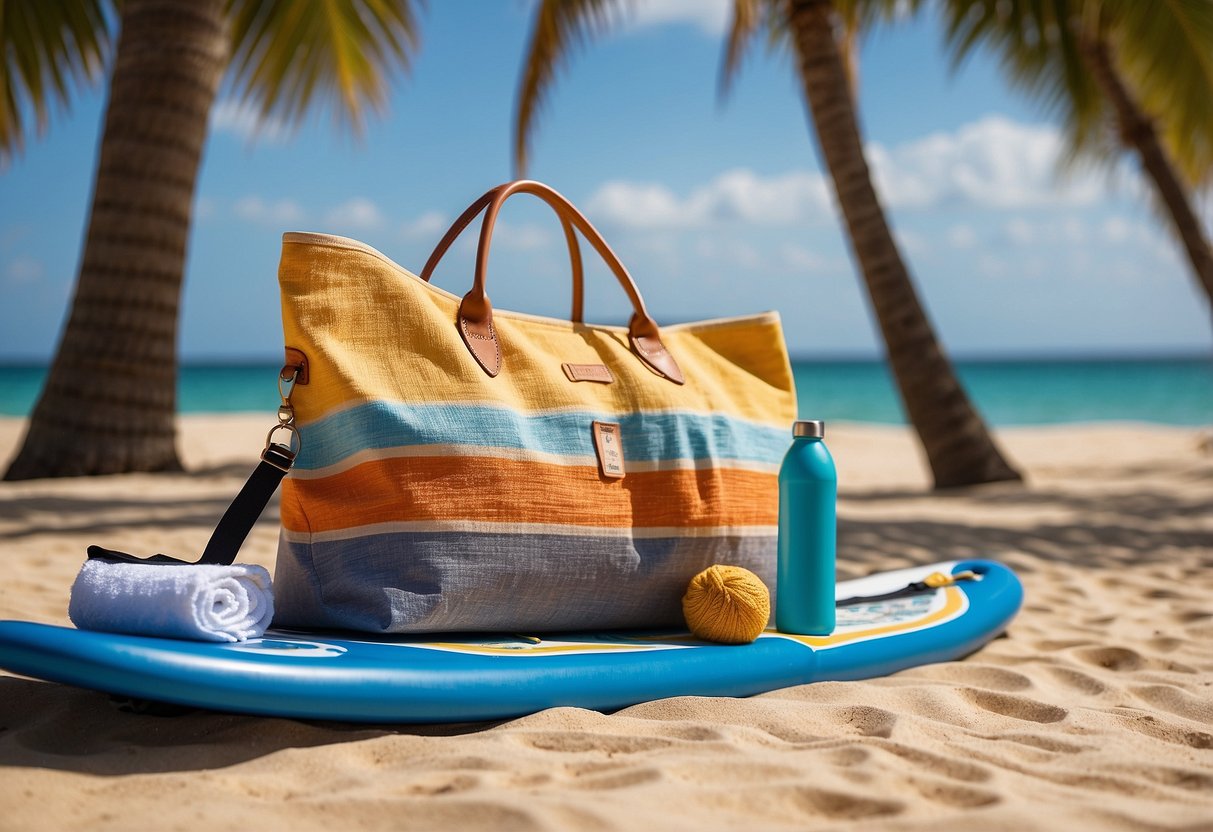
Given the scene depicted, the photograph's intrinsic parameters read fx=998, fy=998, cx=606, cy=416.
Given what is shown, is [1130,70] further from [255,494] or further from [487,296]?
[255,494]

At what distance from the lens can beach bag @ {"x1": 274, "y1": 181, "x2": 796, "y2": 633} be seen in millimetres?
1708

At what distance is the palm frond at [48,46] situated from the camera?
590 cm

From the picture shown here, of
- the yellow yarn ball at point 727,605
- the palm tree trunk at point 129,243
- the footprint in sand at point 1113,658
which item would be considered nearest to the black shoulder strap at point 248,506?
the yellow yarn ball at point 727,605

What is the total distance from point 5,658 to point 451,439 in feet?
2.40

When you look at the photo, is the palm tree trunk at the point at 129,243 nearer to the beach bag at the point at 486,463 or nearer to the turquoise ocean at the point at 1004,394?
the beach bag at the point at 486,463

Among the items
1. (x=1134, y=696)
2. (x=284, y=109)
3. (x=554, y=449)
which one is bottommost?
(x=1134, y=696)

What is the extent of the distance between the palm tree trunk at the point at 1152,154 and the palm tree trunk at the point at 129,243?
644 centimetres

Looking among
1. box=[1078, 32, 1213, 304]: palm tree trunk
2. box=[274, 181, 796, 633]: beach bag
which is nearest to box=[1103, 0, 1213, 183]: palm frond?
box=[1078, 32, 1213, 304]: palm tree trunk

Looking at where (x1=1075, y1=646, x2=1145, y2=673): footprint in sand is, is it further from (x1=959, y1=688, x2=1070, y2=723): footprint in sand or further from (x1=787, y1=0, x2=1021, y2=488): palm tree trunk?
(x1=787, y1=0, x2=1021, y2=488): palm tree trunk

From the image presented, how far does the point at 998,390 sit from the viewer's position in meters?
37.3

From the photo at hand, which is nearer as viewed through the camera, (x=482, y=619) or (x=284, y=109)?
(x=482, y=619)

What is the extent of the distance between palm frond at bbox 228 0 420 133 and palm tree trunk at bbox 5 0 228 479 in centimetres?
121

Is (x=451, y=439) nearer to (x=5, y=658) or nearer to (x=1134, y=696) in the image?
(x=5, y=658)

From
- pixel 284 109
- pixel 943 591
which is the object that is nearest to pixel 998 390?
pixel 284 109
